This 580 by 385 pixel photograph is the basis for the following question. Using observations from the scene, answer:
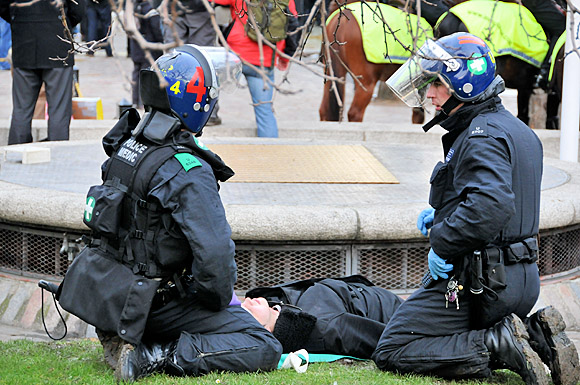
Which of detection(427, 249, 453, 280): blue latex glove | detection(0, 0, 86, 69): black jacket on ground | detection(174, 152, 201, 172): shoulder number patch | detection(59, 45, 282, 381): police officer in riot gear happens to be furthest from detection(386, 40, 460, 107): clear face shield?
detection(0, 0, 86, 69): black jacket on ground

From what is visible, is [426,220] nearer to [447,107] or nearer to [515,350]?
[447,107]

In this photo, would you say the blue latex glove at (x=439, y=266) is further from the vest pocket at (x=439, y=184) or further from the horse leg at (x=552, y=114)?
the horse leg at (x=552, y=114)

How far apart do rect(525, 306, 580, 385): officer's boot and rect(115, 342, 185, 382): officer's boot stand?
1.64 m

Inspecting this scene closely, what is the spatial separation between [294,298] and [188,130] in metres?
1.24

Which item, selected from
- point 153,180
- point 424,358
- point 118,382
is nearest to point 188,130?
point 153,180

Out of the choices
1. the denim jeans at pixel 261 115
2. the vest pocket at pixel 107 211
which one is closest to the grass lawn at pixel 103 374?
the vest pocket at pixel 107 211

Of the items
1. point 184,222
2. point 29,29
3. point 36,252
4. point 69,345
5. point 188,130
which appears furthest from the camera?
point 29,29

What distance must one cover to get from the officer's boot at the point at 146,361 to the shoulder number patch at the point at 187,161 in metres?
0.85

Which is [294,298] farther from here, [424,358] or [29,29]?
[29,29]

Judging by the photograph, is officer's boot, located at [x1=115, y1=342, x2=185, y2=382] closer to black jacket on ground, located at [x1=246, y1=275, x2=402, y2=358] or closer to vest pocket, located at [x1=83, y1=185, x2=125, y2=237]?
vest pocket, located at [x1=83, y1=185, x2=125, y2=237]

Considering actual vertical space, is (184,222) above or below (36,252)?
above

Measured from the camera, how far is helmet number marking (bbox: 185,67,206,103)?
13.2ft

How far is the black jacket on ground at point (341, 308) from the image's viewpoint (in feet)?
15.2

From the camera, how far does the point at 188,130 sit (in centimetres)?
416
